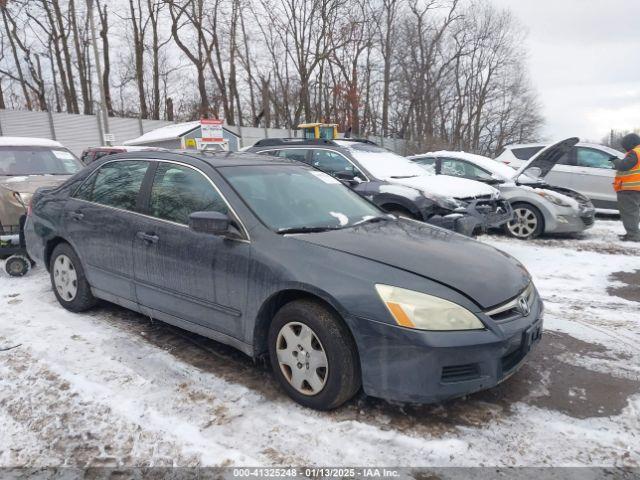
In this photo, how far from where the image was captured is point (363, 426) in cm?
271

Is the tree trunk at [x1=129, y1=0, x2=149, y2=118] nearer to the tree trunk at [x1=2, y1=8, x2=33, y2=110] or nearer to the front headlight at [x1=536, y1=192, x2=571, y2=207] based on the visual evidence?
the tree trunk at [x1=2, y1=8, x2=33, y2=110]

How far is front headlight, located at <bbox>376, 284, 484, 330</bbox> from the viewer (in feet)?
8.37

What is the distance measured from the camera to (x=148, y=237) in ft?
12.1

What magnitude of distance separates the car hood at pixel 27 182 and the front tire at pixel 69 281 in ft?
6.99

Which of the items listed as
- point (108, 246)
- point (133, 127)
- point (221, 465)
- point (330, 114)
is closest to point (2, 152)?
point (108, 246)

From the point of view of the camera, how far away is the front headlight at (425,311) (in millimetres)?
2551

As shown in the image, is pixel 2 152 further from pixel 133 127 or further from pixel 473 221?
pixel 133 127

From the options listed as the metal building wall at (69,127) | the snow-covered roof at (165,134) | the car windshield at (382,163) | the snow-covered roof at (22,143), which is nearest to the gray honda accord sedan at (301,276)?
the car windshield at (382,163)

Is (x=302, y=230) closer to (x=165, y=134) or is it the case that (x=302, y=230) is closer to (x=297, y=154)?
(x=297, y=154)

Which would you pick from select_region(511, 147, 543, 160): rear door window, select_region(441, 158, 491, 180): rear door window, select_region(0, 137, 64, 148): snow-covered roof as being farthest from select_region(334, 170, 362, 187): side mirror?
select_region(511, 147, 543, 160): rear door window

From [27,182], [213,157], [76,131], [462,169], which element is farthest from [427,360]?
[76,131]

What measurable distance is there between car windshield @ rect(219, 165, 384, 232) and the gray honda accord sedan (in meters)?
0.02

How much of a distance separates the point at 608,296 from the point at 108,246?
16.7ft

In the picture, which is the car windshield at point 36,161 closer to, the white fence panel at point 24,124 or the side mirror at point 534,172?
the side mirror at point 534,172
